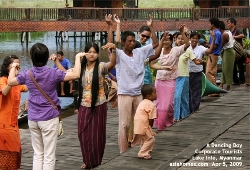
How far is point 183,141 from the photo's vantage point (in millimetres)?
7703

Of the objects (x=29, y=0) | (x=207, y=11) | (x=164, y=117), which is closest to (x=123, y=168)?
(x=164, y=117)

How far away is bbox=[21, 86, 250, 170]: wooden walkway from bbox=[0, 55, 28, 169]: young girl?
2.25ft

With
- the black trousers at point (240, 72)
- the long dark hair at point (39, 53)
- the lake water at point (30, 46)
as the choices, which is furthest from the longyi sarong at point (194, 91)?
the lake water at point (30, 46)

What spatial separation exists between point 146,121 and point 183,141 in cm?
80

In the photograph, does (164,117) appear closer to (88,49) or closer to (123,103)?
(123,103)

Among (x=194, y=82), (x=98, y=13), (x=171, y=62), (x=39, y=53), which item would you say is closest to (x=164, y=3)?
(x=98, y=13)

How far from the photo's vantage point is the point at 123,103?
25.0ft

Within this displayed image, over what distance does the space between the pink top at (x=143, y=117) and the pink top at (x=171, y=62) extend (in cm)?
168

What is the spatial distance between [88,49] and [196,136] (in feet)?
6.13

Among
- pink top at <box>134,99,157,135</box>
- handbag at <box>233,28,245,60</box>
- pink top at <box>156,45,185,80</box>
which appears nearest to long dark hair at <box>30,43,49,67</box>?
pink top at <box>134,99,157,135</box>

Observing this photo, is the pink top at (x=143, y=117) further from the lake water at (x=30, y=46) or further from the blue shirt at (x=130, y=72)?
the lake water at (x=30, y=46)

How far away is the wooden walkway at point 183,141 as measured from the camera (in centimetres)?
668

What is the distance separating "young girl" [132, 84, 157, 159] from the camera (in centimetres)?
696

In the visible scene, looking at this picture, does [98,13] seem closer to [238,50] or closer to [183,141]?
[238,50]
